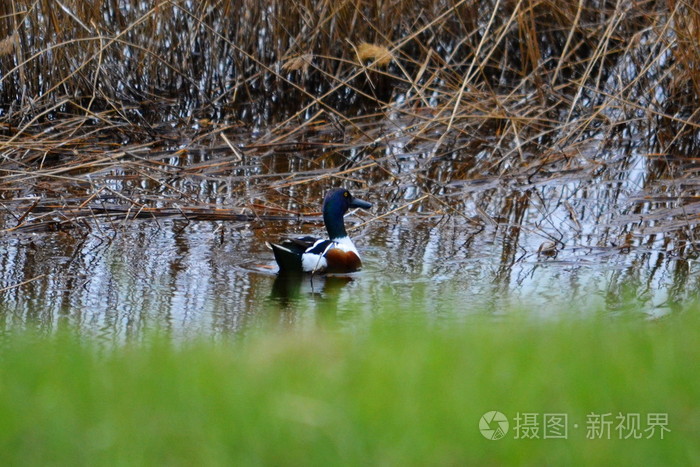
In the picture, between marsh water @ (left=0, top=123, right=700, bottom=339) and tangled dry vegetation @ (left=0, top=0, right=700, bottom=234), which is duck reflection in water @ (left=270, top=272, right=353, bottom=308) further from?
tangled dry vegetation @ (left=0, top=0, right=700, bottom=234)

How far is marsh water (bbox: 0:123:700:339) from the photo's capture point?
19.9 feet

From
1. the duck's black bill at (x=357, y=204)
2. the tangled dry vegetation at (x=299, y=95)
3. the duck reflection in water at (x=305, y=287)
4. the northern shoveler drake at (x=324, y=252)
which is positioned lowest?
the duck reflection in water at (x=305, y=287)

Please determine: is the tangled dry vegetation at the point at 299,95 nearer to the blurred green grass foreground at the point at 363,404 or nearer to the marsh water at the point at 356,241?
the marsh water at the point at 356,241

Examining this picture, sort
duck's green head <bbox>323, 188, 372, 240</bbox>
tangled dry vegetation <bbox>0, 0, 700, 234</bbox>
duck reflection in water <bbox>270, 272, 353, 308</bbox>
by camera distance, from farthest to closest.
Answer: tangled dry vegetation <bbox>0, 0, 700, 234</bbox> < duck's green head <bbox>323, 188, 372, 240</bbox> < duck reflection in water <bbox>270, 272, 353, 308</bbox>

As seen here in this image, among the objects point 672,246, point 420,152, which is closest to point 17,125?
point 420,152

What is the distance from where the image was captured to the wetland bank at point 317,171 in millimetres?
6398

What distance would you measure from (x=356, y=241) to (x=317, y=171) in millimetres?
1617

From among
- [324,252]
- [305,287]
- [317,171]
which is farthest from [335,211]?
[317,171]

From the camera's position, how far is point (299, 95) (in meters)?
11.8

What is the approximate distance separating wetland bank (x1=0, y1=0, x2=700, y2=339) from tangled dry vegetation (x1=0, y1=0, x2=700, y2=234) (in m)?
0.03

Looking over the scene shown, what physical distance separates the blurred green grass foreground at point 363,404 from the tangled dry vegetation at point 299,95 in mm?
4440

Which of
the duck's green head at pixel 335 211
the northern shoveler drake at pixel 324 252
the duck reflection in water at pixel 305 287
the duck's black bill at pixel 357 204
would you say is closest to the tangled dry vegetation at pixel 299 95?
the duck's black bill at pixel 357 204

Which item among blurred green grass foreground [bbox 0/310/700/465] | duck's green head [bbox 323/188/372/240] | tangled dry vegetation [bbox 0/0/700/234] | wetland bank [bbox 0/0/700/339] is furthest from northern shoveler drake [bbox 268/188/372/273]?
blurred green grass foreground [bbox 0/310/700/465]

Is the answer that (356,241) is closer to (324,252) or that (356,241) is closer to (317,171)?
(324,252)
